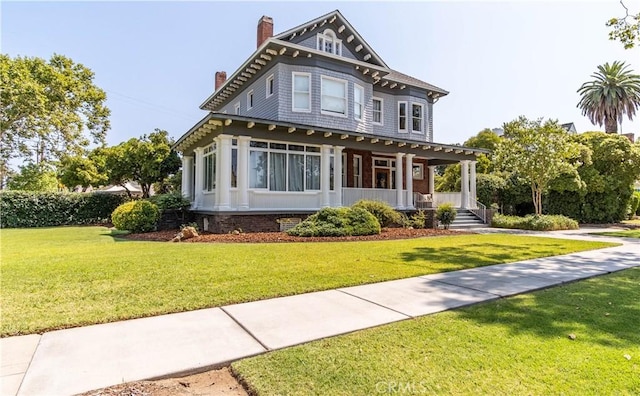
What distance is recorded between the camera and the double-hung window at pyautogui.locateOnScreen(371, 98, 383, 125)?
21094 mm

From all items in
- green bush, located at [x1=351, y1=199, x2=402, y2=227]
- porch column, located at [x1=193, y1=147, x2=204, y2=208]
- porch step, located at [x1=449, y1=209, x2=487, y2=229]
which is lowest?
porch step, located at [x1=449, y1=209, x2=487, y2=229]

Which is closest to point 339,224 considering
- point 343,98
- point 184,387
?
point 343,98

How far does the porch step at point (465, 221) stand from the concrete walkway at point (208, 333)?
12.6m

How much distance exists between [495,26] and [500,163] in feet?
29.0

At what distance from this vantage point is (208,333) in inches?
152

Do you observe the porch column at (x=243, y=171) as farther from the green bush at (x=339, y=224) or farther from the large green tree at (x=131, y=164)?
the large green tree at (x=131, y=164)

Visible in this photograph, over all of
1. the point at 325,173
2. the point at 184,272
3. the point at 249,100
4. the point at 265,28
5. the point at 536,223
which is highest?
the point at 265,28

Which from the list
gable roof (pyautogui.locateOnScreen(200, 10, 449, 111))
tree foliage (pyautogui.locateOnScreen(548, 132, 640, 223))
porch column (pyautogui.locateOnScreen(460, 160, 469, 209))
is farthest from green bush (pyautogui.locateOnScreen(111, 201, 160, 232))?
tree foliage (pyautogui.locateOnScreen(548, 132, 640, 223))

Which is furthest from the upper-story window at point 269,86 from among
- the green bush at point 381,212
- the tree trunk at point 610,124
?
the tree trunk at point 610,124

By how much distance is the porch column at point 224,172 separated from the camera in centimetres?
1379

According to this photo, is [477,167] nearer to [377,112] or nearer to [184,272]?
[377,112]

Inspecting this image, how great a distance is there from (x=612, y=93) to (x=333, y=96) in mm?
35262

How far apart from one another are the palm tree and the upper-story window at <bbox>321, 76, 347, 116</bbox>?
34220mm

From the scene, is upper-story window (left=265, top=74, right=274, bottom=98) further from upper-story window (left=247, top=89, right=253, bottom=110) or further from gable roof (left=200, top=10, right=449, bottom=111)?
upper-story window (left=247, top=89, right=253, bottom=110)
